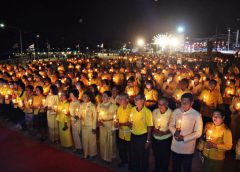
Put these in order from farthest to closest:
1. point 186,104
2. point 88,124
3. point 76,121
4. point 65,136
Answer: point 65,136 < point 76,121 < point 88,124 < point 186,104

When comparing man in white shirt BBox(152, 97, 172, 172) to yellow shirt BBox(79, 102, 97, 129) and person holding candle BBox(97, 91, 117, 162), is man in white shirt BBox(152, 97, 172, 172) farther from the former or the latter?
yellow shirt BBox(79, 102, 97, 129)

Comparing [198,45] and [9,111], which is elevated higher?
[198,45]

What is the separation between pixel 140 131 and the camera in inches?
224

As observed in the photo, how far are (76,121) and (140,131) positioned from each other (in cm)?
210

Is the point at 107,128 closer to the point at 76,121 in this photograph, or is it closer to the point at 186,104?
the point at 76,121

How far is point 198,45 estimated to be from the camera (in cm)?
6178

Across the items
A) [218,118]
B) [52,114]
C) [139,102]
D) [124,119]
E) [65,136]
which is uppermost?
[139,102]

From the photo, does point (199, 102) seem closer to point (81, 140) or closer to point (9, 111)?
point (81, 140)

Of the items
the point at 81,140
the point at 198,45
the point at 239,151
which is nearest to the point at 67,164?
the point at 81,140

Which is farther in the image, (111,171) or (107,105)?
(107,105)

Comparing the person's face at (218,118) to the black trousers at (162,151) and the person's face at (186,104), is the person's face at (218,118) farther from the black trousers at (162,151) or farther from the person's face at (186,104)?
the black trousers at (162,151)

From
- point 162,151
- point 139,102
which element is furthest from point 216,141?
point 139,102

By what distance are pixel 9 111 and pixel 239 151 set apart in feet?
26.8

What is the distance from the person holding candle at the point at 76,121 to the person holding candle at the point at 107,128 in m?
0.74
